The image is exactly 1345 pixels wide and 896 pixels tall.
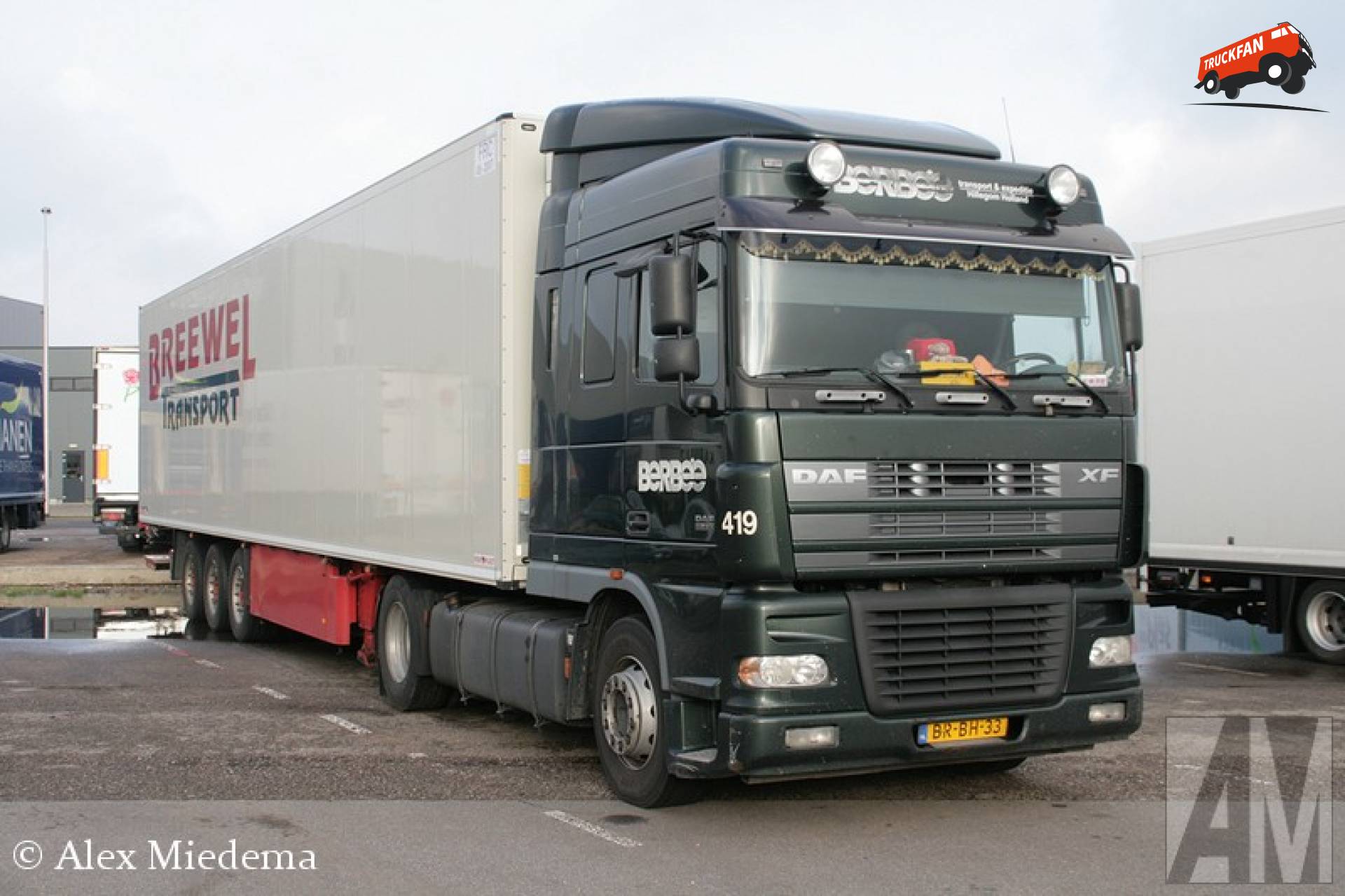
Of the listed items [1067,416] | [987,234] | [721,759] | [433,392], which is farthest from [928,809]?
[433,392]

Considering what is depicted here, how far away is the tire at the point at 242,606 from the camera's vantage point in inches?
601

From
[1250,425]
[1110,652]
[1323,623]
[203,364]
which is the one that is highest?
[203,364]

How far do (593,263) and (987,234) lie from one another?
7.13ft

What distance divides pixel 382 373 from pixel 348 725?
261 cm

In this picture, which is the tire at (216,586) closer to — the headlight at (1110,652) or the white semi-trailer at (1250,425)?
the white semi-trailer at (1250,425)

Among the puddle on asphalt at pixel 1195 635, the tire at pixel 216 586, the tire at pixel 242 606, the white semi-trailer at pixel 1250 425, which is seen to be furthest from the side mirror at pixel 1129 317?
the tire at pixel 216 586

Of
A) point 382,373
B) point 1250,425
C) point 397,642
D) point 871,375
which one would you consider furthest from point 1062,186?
point 1250,425

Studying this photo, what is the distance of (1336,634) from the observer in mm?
12906

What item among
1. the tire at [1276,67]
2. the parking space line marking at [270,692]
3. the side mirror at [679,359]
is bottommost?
the parking space line marking at [270,692]

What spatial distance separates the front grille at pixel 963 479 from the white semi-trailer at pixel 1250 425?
6410 millimetres

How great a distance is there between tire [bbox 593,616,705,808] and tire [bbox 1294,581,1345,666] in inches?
301

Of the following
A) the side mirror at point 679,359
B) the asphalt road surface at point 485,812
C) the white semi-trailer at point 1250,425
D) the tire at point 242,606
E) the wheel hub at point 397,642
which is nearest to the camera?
the asphalt road surface at point 485,812

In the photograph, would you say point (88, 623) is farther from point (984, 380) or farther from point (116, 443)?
point (984, 380)

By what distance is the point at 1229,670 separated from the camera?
13.2 meters
